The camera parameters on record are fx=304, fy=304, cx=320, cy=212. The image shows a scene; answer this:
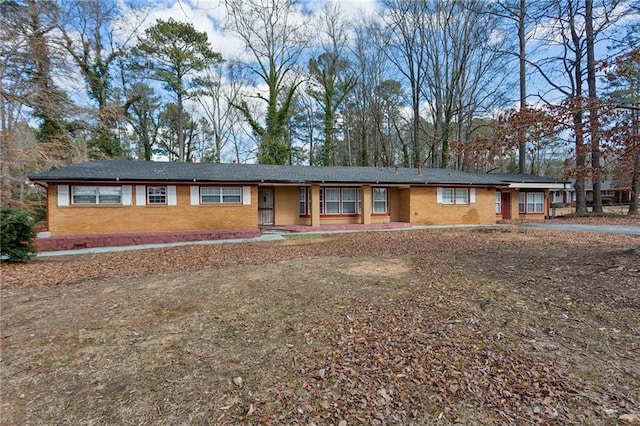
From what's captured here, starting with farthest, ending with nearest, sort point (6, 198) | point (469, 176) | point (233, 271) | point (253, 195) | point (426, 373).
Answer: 1. point (469, 176)
2. point (253, 195)
3. point (6, 198)
4. point (233, 271)
5. point (426, 373)

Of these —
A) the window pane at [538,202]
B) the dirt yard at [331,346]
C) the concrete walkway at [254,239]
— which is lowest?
the dirt yard at [331,346]

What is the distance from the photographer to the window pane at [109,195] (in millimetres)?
12898

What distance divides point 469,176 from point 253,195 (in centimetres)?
1431

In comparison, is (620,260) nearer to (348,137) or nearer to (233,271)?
(233,271)

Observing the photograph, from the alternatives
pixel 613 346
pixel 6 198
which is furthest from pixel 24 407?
pixel 6 198

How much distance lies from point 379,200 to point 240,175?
824 centimetres

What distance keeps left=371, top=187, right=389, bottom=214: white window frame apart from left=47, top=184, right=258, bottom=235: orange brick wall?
23.4 feet

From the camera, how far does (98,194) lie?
42.2ft

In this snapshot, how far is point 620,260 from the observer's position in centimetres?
635

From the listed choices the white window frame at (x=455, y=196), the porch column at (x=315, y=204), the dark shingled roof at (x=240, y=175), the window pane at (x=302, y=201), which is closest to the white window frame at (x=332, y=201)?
the porch column at (x=315, y=204)

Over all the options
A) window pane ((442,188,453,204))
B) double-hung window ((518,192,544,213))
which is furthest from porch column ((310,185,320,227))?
double-hung window ((518,192,544,213))

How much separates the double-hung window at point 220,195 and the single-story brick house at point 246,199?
0.15ft

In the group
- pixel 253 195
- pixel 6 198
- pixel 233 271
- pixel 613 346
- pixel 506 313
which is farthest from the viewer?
pixel 253 195

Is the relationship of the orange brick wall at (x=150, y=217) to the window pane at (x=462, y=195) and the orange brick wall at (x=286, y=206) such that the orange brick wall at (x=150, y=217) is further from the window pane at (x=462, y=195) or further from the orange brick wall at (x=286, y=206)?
the window pane at (x=462, y=195)
